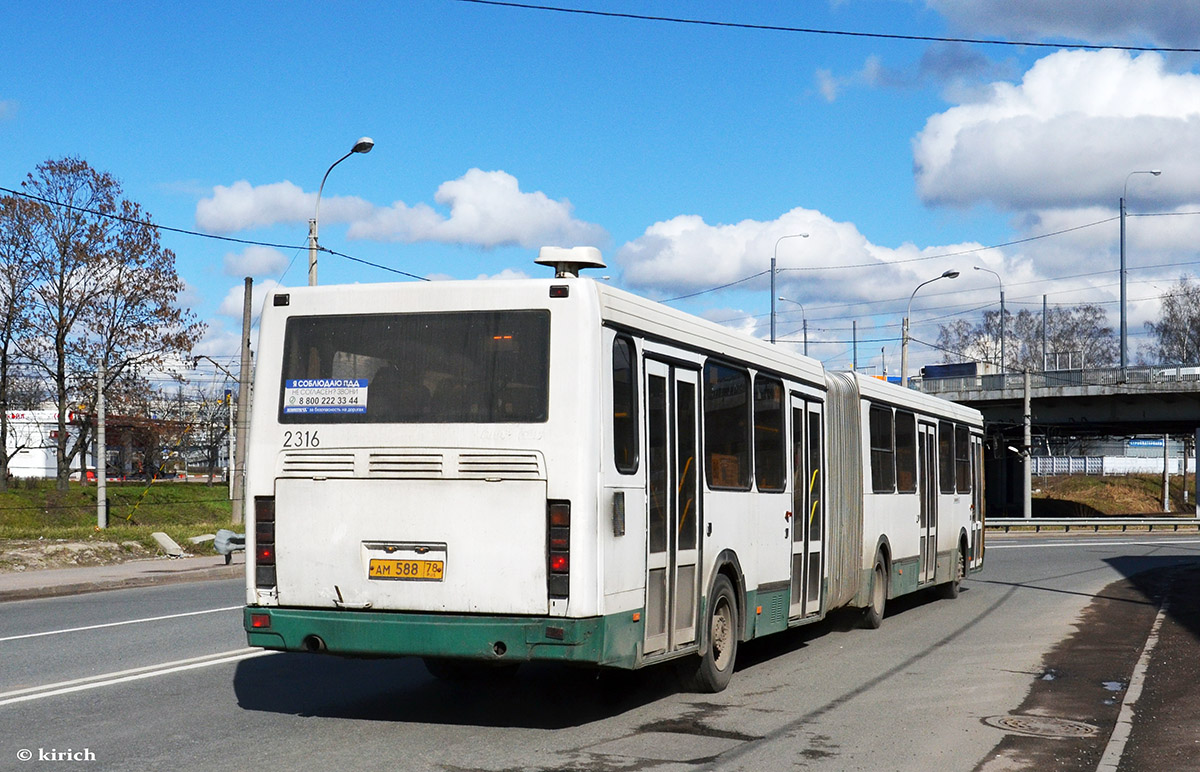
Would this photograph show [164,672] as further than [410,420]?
Yes

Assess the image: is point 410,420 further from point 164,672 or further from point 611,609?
point 164,672

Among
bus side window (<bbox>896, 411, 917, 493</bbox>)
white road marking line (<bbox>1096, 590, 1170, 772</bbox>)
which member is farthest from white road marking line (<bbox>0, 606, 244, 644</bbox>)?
white road marking line (<bbox>1096, 590, 1170, 772</bbox>)

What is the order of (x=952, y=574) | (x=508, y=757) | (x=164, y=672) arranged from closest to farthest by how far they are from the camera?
(x=508, y=757)
(x=164, y=672)
(x=952, y=574)

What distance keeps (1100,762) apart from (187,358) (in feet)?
139

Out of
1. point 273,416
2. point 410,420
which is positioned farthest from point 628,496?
point 273,416

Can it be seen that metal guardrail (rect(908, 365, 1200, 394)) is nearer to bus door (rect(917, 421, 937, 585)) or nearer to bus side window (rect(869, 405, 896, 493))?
bus door (rect(917, 421, 937, 585))

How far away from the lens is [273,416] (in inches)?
349

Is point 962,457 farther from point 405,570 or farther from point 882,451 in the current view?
point 405,570

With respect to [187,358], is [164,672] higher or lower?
lower

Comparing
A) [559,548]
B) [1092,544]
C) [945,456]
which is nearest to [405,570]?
[559,548]

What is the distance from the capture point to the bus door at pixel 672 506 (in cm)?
903

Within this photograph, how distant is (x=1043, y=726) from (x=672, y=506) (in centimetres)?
293

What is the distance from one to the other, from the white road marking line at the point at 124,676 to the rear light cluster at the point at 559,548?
3988 millimetres

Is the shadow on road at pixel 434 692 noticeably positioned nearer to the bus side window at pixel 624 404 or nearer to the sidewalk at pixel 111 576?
the bus side window at pixel 624 404
